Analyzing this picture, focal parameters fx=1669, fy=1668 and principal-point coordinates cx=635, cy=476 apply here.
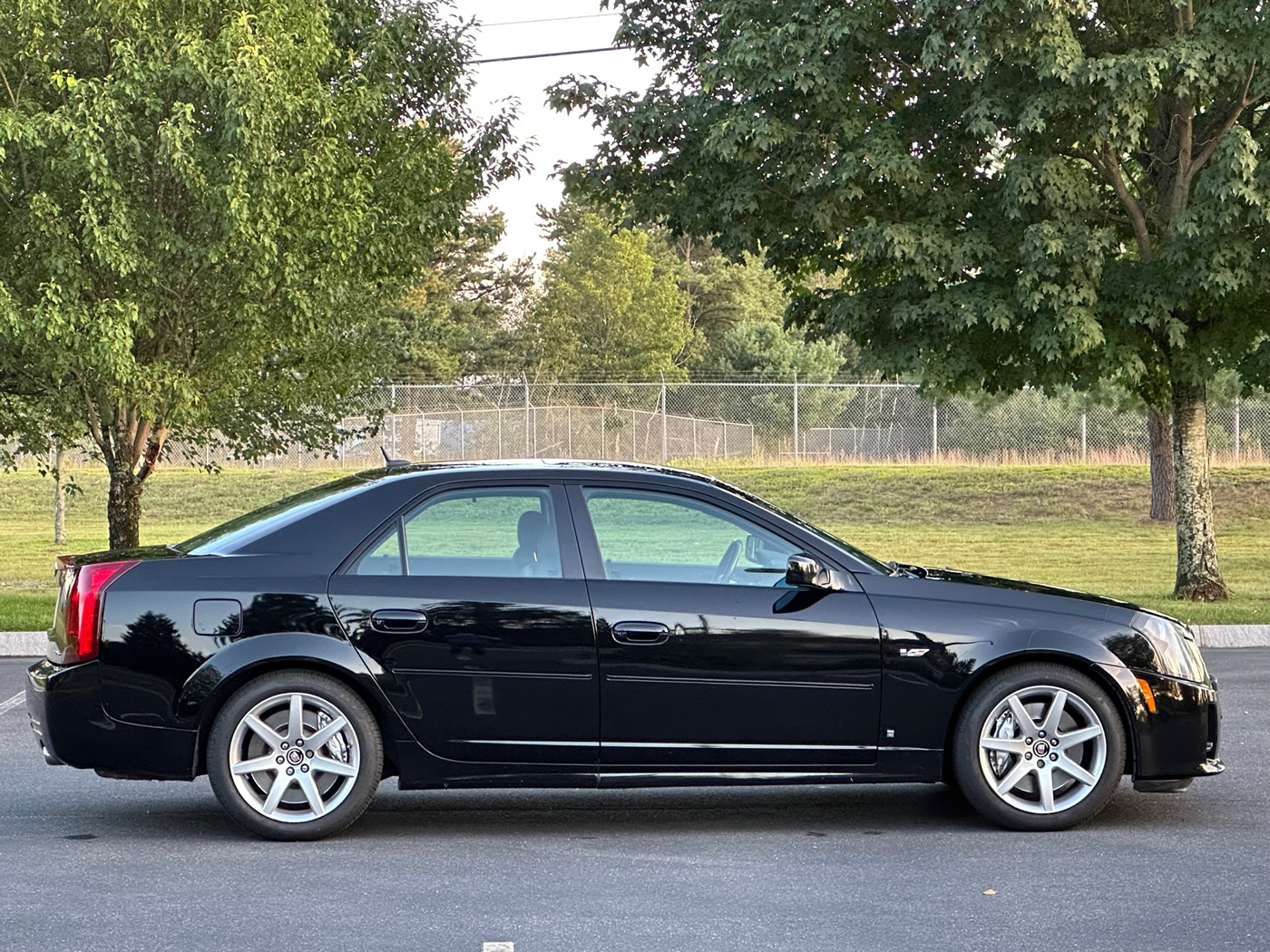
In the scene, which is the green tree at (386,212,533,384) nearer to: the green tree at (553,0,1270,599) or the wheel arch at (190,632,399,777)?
the green tree at (553,0,1270,599)

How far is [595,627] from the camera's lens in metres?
6.48

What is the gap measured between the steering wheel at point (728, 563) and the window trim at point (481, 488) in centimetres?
54

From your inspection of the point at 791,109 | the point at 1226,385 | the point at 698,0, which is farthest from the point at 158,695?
the point at 1226,385

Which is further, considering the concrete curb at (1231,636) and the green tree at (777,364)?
the green tree at (777,364)

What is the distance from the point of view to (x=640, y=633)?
255 inches

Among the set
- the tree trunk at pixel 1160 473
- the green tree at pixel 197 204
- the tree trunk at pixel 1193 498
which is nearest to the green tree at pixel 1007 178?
the tree trunk at pixel 1193 498

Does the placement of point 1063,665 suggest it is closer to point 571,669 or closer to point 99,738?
point 571,669

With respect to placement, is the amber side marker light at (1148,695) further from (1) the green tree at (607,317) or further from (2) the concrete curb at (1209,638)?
(1) the green tree at (607,317)

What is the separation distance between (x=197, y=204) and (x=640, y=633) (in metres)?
10.0

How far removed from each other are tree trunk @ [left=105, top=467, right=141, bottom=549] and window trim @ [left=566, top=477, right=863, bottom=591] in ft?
36.7

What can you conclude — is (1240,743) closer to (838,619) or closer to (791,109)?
(838,619)

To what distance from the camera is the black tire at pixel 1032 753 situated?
6582 millimetres

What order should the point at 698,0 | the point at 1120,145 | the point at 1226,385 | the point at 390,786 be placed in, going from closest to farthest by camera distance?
the point at 390,786
the point at 1120,145
the point at 698,0
the point at 1226,385

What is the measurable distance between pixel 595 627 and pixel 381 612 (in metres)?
0.83
